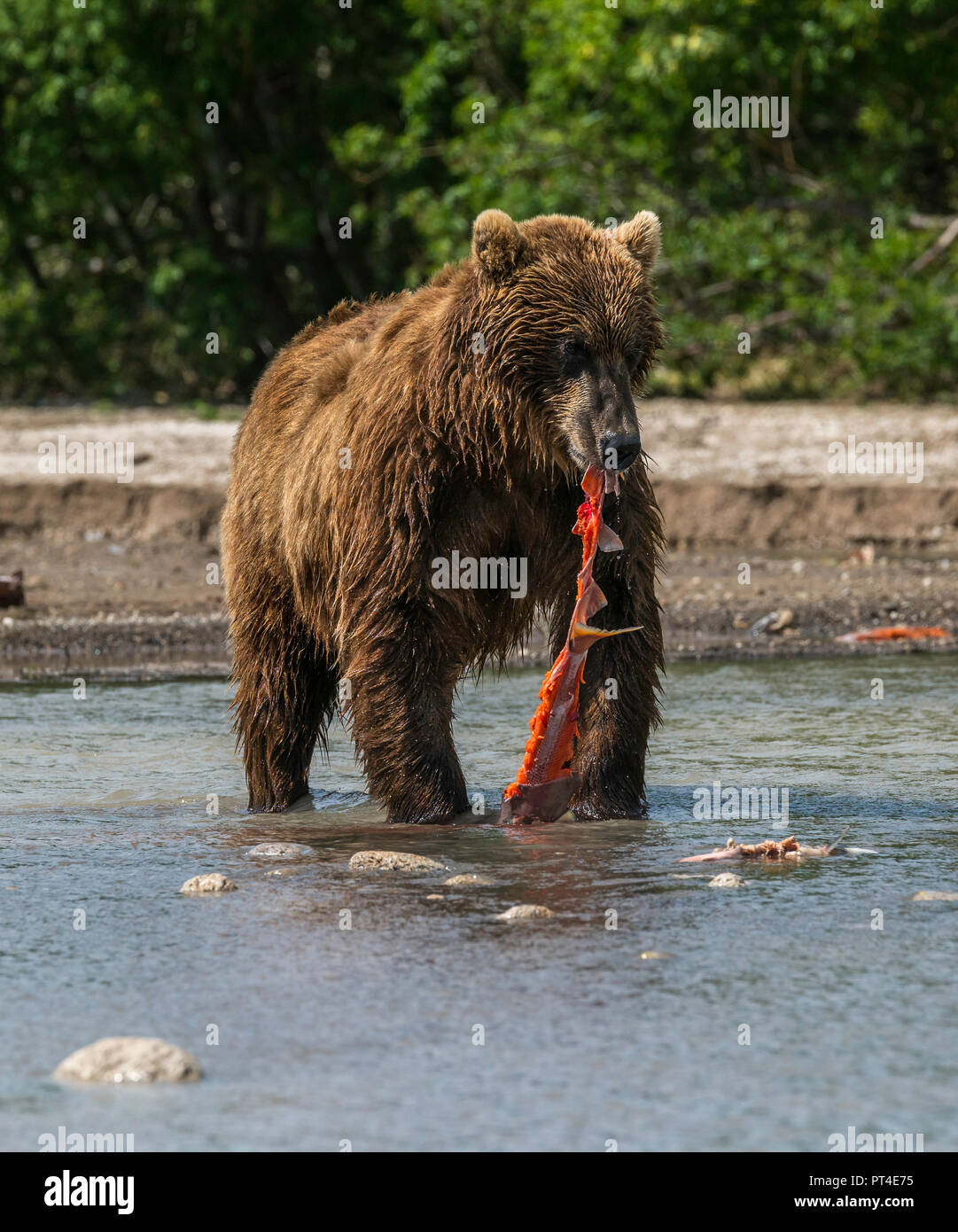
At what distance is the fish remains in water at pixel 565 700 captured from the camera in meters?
5.56

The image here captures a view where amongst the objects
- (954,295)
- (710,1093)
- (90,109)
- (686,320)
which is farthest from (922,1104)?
(90,109)

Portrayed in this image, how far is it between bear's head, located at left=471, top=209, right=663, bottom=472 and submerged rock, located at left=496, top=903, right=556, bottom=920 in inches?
51.4

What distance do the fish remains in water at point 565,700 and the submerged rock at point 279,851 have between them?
72cm

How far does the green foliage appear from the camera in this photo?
54.3ft

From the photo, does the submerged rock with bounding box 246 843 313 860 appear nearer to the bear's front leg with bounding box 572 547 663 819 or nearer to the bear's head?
the bear's front leg with bounding box 572 547 663 819

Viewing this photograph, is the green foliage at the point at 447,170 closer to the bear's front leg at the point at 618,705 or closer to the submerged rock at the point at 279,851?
the bear's front leg at the point at 618,705

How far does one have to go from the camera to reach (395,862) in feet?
17.4

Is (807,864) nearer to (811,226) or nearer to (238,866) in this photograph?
(238,866)

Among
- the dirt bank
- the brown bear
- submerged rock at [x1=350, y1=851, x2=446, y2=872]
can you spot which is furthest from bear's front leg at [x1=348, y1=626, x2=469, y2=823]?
the dirt bank

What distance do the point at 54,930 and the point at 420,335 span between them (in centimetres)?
216

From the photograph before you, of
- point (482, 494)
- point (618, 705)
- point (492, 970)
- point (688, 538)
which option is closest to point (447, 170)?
point (688, 538)

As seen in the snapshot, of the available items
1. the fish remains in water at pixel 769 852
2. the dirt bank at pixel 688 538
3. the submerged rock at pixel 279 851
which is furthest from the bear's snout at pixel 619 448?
the dirt bank at pixel 688 538

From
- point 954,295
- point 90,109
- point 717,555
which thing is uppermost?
point 90,109

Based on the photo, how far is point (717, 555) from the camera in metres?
12.9
